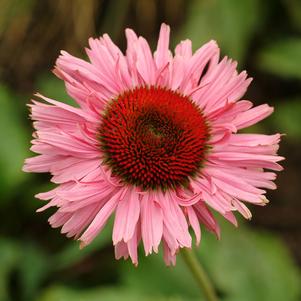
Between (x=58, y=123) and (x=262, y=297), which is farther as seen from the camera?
(x=262, y=297)

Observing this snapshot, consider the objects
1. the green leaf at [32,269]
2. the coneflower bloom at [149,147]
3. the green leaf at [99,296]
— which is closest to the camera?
the coneflower bloom at [149,147]


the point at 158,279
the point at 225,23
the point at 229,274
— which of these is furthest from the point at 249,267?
the point at 225,23

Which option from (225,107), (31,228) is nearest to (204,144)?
(225,107)

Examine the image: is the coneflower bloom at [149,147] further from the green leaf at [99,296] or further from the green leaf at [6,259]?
the green leaf at [6,259]

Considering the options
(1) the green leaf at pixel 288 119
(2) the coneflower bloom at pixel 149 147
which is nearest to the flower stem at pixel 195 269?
(2) the coneflower bloom at pixel 149 147

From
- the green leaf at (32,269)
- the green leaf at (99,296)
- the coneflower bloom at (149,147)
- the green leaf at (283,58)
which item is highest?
the green leaf at (283,58)

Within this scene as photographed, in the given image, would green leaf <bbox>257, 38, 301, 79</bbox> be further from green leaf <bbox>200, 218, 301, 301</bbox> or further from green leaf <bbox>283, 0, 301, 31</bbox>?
green leaf <bbox>200, 218, 301, 301</bbox>

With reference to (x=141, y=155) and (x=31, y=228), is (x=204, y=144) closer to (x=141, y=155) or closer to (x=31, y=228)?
(x=141, y=155)

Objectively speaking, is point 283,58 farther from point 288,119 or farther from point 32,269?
point 32,269

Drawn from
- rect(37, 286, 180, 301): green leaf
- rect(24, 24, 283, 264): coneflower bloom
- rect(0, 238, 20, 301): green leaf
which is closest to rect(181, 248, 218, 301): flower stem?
rect(24, 24, 283, 264): coneflower bloom
